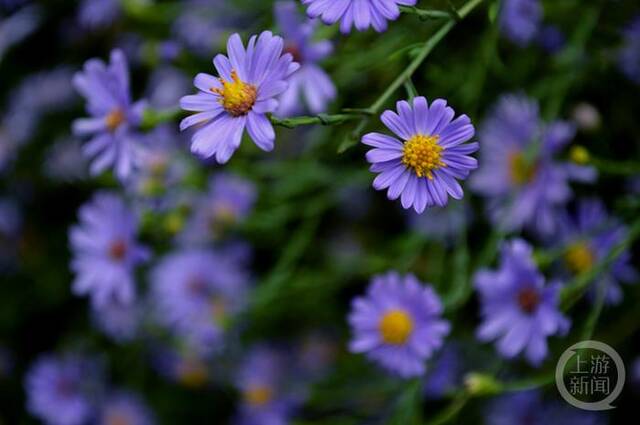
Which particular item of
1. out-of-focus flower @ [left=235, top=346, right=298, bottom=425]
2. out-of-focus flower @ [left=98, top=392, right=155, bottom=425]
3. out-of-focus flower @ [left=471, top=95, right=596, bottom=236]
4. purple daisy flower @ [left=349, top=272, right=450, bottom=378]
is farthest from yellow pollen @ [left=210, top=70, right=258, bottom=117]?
out-of-focus flower @ [left=98, top=392, right=155, bottom=425]

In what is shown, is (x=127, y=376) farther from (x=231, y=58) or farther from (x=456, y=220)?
(x=231, y=58)

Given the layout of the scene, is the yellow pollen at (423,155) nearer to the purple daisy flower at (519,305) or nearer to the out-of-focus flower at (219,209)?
the purple daisy flower at (519,305)

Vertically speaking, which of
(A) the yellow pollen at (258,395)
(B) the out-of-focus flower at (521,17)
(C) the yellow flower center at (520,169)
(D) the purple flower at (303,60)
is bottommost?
(A) the yellow pollen at (258,395)

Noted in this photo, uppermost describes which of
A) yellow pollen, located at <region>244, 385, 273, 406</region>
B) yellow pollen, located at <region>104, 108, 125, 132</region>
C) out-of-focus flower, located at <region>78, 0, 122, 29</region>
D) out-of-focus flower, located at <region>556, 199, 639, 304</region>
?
out-of-focus flower, located at <region>78, 0, 122, 29</region>

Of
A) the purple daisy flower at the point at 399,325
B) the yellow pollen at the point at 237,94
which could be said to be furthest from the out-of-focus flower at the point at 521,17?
the yellow pollen at the point at 237,94

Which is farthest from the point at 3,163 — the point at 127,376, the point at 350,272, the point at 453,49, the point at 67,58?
the point at 453,49

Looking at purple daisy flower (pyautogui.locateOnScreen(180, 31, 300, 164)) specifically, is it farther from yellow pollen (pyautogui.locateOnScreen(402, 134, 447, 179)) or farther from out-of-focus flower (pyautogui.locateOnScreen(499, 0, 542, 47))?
out-of-focus flower (pyautogui.locateOnScreen(499, 0, 542, 47))
